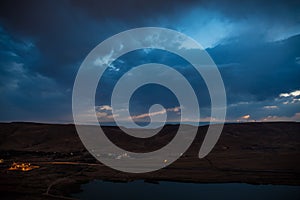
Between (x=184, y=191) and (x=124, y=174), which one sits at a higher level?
(x=124, y=174)

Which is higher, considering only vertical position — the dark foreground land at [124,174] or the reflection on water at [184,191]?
the dark foreground land at [124,174]

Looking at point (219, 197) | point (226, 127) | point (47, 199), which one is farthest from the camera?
point (226, 127)

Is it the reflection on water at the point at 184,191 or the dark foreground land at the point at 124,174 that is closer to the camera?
the reflection on water at the point at 184,191

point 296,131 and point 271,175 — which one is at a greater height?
point 296,131

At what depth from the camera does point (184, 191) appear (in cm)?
4062

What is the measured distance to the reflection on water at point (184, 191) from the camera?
37.4 meters

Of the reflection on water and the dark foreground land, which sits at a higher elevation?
the dark foreground land

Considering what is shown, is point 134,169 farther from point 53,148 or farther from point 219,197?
point 53,148

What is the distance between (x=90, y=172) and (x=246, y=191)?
3400cm

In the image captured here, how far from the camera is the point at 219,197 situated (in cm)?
3722

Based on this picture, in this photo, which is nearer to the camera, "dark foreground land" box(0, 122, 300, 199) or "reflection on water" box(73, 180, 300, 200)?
"reflection on water" box(73, 180, 300, 200)

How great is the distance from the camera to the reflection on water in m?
37.4

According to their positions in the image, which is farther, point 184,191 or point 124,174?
point 124,174

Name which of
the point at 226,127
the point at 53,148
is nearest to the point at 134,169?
the point at 53,148
